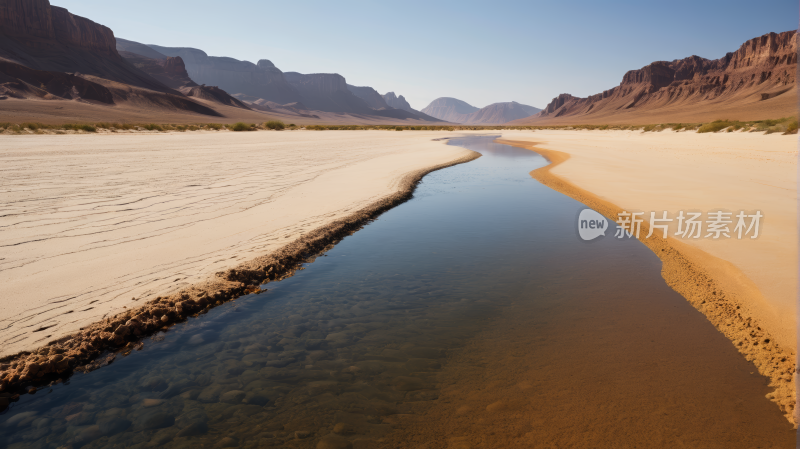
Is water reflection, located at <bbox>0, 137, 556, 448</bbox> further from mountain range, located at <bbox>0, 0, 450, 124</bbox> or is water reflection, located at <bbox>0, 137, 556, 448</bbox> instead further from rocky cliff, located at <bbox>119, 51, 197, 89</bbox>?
rocky cliff, located at <bbox>119, 51, 197, 89</bbox>

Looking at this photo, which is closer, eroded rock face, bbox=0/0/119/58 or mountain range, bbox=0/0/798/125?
mountain range, bbox=0/0/798/125

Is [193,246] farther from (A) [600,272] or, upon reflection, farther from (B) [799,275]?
(B) [799,275]

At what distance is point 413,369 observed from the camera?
13.1 ft

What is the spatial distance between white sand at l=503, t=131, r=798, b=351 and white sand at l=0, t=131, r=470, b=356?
7.08 meters

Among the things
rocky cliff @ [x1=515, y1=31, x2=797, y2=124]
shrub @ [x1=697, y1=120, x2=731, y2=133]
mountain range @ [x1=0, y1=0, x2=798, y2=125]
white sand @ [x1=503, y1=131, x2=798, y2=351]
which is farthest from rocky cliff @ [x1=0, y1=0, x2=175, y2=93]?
rocky cliff @ [x1=515, y1=31, x2=797, y2=124]

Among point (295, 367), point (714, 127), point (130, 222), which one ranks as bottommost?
point (295, 367)

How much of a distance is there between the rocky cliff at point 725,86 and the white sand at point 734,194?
85373 millimetres

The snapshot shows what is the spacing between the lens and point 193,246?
6820 millimetres

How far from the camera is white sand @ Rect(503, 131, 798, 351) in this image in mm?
5172

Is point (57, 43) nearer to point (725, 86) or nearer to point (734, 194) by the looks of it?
point (734, 194)

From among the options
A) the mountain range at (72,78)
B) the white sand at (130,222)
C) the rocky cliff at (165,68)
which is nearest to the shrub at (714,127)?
the white sand at (130,222)

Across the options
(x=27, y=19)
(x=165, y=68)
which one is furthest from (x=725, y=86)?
(x=165, y=68)

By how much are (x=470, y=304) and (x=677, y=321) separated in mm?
2485

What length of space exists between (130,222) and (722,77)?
171345 millimetres
